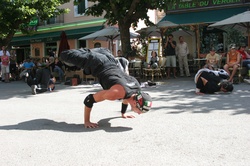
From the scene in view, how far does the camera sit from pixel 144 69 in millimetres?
13844

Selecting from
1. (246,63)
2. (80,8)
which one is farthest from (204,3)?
(80,8)

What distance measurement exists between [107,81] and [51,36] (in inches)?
842

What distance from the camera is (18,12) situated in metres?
18.9

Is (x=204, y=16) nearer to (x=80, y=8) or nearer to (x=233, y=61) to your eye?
(x=233, y=61)

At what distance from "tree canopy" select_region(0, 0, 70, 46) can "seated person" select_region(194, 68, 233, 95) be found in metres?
12.5

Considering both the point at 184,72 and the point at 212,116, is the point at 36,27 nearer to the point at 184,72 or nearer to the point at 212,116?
the point at 184,72

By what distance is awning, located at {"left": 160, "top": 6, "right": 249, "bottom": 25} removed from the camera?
730 inches

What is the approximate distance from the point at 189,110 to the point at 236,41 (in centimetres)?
1096

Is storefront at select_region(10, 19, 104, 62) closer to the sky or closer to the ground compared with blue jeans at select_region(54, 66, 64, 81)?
closer to the sky

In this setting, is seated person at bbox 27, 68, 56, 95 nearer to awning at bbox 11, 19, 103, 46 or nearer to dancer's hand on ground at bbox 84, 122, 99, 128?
dancer's hand on ground at bbox 84, 122, 99, 128

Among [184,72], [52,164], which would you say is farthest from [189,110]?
[184,72]

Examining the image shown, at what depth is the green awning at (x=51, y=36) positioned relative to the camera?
23.0 meters

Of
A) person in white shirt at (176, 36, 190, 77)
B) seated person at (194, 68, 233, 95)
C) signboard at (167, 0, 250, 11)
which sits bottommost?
seated person at (194, 68, 233, 95)

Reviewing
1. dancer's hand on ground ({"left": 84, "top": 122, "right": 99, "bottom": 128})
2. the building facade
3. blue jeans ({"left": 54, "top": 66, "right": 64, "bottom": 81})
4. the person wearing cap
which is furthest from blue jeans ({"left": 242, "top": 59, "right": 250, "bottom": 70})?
the building facade
